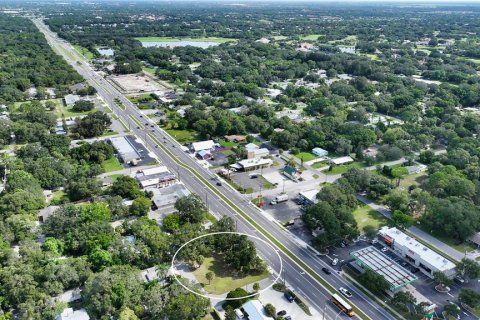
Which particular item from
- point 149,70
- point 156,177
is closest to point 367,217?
point 156,177

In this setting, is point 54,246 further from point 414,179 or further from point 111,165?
point 414,179

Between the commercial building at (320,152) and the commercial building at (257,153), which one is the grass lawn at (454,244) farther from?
the commercial building at (257,153)

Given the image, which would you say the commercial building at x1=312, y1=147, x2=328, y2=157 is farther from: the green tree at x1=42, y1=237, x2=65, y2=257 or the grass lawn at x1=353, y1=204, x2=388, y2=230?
the green tree at x1=42, y1=237, x2=65, y2=257

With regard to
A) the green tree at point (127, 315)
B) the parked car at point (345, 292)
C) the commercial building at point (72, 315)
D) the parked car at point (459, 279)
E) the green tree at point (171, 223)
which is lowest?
the parked car at point (345, 292)

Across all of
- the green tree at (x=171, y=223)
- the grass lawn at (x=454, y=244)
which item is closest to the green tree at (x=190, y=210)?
the green tree at (x=171, y=223)

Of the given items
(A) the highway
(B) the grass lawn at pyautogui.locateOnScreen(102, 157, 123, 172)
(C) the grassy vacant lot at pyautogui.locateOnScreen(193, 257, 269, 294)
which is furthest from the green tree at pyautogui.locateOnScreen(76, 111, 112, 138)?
(C) the grassy vacant lot at pyautogui.locateOnScreen(193, 257, 269, 294)
